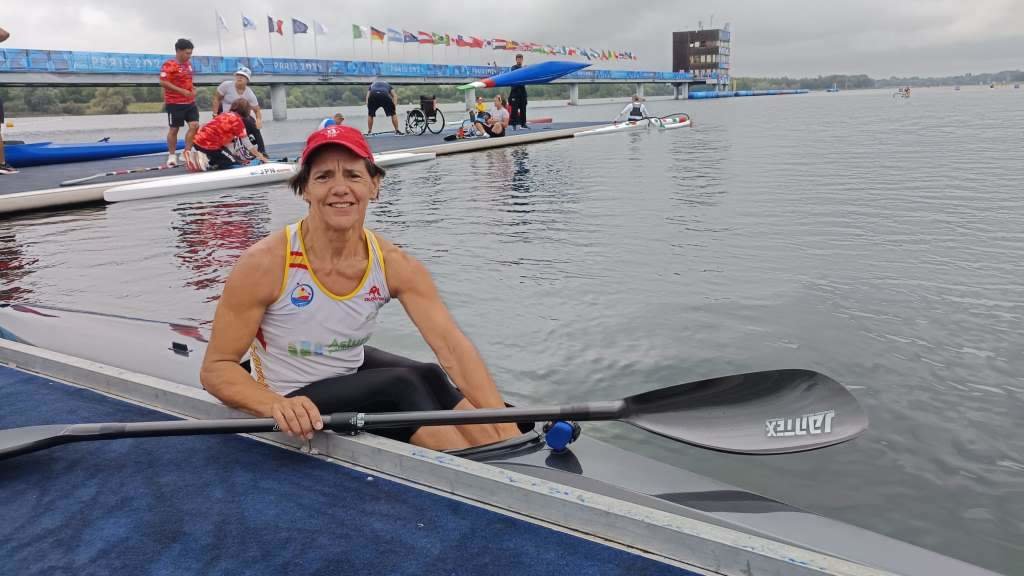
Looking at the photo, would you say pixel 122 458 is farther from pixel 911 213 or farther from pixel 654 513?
pixel 911 213

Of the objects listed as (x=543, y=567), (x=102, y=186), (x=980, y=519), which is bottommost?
(x=980, y=519)

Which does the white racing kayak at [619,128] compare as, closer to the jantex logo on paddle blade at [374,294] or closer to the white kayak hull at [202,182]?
the white kayak hull at [202,182]

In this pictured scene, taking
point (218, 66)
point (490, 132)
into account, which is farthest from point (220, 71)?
point (490, 132)

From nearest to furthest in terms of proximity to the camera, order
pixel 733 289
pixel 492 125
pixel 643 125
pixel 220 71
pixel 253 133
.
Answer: pixel 733 289 → pixel 253 133 → pixel 492 125 → pixel 643 125 → pixel 220 71

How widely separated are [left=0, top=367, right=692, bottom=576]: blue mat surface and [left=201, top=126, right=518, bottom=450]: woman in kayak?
255mm

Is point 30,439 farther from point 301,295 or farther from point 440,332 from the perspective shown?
point 440,332

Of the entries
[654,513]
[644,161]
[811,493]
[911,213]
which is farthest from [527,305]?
[644,161]

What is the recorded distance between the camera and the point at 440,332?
3061 millimetres

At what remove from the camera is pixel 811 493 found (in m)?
3.71

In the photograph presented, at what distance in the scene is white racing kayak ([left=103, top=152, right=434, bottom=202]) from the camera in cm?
1312

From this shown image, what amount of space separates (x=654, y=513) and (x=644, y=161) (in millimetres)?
17991

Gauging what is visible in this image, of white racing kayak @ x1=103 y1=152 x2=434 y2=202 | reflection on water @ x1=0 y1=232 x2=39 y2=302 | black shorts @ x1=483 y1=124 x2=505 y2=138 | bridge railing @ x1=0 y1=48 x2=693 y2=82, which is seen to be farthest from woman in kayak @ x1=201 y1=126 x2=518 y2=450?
bridge railing @ x1=0 y1=48 x2=693 y2=82

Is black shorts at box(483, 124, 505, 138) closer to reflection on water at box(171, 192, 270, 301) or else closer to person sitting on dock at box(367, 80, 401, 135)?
person sitting on dock at box(367, 80, 401, 135)

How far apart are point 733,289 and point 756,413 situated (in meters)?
4.39
